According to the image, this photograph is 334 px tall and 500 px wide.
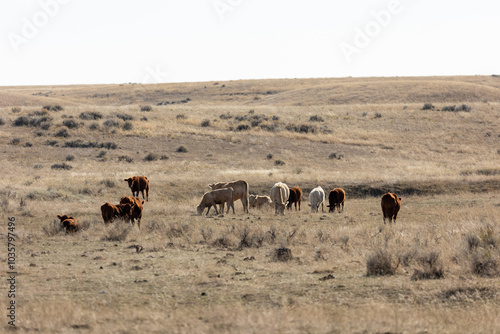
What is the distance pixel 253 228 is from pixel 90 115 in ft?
146

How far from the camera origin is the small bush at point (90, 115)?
57.5 m

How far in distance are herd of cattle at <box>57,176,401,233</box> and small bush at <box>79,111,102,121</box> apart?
102 feet

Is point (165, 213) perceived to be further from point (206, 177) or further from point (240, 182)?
point (206, 177)

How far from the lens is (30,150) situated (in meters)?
45.2

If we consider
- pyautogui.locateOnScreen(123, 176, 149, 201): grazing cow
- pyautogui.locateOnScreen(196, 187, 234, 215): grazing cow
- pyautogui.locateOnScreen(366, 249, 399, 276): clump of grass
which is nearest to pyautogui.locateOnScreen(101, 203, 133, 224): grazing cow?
pyautogui.locateOnScreen(196, 187, 234, 215): grazing cow

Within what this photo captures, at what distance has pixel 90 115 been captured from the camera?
58.7 metres

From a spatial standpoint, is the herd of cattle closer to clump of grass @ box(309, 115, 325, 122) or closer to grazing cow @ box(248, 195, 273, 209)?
grazing cow @ box(248, 195, 273, 209)

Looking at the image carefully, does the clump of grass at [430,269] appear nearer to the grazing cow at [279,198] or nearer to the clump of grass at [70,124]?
the grazing cow at [279,198]

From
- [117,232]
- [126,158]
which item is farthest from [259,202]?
[126,158]

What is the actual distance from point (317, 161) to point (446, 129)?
22182mm

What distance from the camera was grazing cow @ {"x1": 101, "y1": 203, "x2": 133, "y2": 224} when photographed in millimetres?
18734

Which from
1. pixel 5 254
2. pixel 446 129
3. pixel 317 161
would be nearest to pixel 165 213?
pixel 5 254

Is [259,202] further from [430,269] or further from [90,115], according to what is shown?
[90,115]

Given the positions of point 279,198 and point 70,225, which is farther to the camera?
point 279,198
